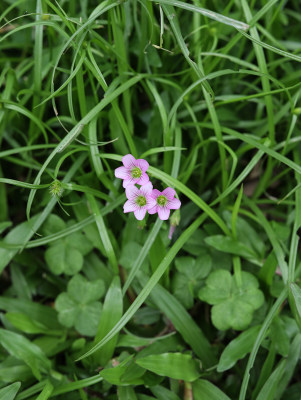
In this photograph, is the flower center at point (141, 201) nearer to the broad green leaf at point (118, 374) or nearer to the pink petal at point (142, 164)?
the pink petal at point (142, 164)

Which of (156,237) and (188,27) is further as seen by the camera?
(188,27)

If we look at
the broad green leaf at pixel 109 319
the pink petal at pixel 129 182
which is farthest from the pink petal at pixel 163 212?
the broad green leaf at pixel 109 319

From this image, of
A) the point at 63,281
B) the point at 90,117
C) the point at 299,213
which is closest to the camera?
the point at 90,117

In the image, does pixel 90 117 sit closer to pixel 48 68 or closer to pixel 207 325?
pixel 48 68

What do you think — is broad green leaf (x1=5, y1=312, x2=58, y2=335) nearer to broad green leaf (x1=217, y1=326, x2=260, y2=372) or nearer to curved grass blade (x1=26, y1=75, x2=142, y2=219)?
curved grass blade (x1=26, y1=75, x2=142, y2=219)

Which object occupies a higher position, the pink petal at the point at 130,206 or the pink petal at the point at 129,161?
the pink petal at the point at 129,161

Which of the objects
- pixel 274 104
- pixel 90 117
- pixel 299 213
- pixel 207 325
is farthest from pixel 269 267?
pixel 90 117
